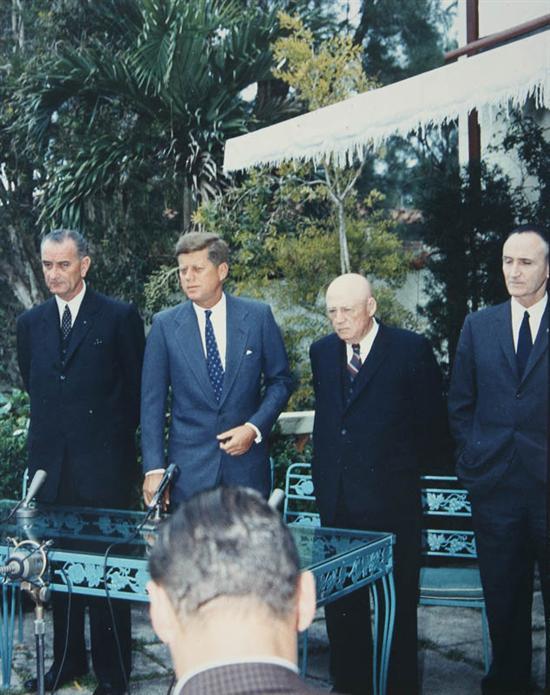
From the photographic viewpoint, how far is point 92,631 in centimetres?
354

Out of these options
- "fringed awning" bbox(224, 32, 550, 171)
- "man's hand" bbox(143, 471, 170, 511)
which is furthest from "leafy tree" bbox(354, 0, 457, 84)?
"man's hand" bbox(143, 471, 170, 511)

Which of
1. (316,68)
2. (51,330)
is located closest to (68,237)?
(51,330)

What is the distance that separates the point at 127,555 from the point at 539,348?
159cm

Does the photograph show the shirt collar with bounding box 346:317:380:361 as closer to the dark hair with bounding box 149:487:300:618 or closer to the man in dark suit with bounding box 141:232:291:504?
the man in dark suit with bounding box 141:232:291:504

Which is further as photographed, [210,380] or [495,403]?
[210,380]

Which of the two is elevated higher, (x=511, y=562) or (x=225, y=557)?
(x=225, y=557)

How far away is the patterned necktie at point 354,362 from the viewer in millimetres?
3436

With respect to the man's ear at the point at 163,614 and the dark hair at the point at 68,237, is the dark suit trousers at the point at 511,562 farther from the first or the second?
the man's ear at the point at 163,614

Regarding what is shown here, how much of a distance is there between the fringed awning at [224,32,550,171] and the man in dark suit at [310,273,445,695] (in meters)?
1.47

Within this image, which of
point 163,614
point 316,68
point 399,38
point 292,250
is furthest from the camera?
point 399,38

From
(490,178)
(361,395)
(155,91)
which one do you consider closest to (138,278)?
(155,91)

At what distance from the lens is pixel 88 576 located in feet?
8.75

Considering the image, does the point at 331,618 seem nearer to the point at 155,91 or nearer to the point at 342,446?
the point at 342,446

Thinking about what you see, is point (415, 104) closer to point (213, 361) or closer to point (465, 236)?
point (465, 236)
